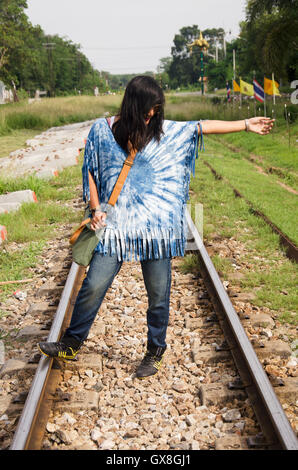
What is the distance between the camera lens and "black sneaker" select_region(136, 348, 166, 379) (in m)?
3.55

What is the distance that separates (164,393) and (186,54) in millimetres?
126442

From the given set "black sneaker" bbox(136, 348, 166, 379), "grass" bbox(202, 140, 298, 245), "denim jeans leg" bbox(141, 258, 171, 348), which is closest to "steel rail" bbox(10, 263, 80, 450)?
"black sneaker" bbox(136, 348, 166, 379)

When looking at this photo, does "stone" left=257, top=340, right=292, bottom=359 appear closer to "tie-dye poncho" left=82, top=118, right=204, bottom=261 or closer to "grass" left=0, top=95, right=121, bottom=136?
"tie-dye poncho" left=82, top=118, right=204, bottom=261

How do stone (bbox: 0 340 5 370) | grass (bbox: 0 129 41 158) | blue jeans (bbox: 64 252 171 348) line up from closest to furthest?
blue jeans (bbox: 64 252 171 348) < stone (bbox: 0 340 5 370) < grass (bbox: 0 129 41 158)

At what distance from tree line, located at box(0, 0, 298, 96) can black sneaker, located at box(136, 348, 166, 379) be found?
1795 millimetres

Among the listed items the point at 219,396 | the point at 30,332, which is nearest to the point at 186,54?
the point at 30,332

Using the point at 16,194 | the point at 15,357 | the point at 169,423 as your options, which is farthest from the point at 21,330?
the point at 16,194

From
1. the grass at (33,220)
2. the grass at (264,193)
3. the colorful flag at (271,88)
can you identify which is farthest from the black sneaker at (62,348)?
the colorful flag at (271,88)

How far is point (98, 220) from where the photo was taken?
318 centimetres

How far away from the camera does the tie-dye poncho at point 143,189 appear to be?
318cm

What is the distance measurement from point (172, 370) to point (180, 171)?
136 cm

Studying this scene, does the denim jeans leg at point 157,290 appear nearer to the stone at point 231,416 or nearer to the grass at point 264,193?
the stone at point 231,416

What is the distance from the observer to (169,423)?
3080mm
